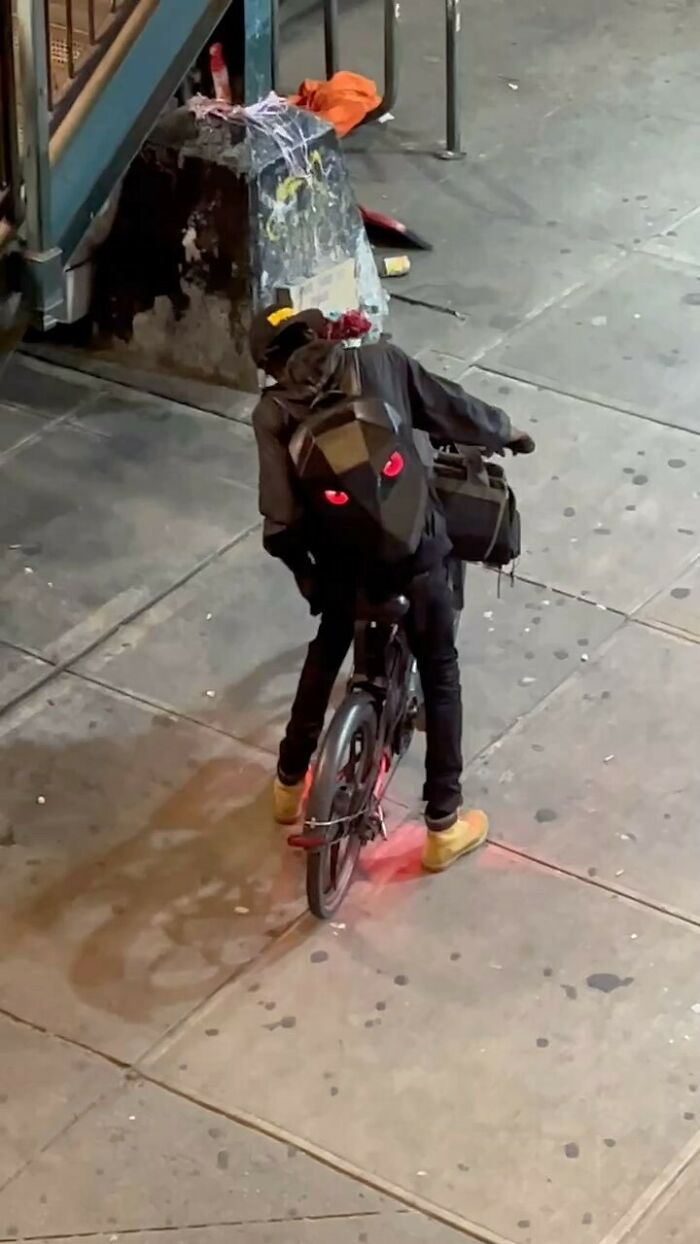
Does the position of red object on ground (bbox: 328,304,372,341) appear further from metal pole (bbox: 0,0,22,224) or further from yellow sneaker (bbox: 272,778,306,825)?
metal pole (bbox: 0,0,22,224)

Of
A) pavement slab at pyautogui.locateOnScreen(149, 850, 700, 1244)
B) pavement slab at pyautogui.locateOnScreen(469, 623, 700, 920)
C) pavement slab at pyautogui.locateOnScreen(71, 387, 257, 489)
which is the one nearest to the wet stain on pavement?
pavement slab at pyautogui.locateOnScreen(149, 850, 700, 1244)

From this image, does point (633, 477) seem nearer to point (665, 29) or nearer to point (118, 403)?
point (118, 403)

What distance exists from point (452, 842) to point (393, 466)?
37.4 inches

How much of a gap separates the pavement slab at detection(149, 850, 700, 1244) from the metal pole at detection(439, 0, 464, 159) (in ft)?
12.7

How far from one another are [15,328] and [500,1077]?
2.89m

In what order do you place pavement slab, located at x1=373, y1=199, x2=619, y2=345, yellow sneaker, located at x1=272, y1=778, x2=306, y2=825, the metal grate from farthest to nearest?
pavement slab, located at x1=373, y1=199, x2=619, y2=345, the metal grate, yellow sneaker, located at x1=272, y1=778, x2=306, y2=825

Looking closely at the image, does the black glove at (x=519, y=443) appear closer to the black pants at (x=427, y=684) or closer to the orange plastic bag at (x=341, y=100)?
the black pants at (x=427, y=684)

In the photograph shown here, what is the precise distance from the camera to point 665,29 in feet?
27.8

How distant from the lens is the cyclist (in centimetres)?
361

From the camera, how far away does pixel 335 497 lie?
3521 millimetres

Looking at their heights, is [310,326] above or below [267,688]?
above

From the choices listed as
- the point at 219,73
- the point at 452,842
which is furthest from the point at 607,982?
the point at 219,73

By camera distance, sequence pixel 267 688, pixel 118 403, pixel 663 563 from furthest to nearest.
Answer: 1. pixel 118 403
2. pixel 663 563
3. pixel 267 688

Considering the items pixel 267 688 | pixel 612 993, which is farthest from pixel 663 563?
pixel 612 993
